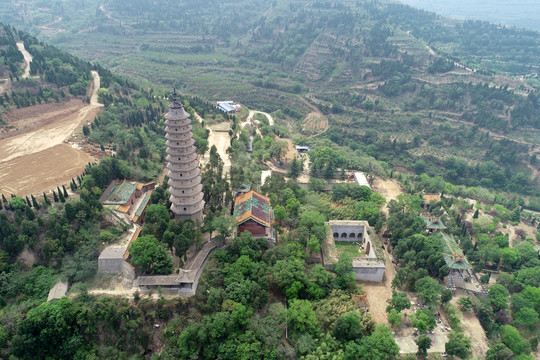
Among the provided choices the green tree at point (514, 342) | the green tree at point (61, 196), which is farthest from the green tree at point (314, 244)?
the green tree at point (61, 196)

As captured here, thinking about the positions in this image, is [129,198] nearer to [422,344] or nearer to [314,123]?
[422,344]

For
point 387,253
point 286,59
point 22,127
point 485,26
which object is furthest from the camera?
point 485,26

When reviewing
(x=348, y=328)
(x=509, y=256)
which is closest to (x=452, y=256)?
(x=509, y=256)

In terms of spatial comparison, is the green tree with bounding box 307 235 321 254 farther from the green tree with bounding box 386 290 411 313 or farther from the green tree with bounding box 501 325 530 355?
the green tree with bounding box 501 325 530 355

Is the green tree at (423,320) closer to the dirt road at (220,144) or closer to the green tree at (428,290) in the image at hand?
the green tree at (428,290)

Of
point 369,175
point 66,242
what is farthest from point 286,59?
point 66,242

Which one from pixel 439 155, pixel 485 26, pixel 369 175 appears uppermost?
pixel 485 26

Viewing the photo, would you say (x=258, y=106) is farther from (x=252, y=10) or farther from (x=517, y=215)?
(x=252, y=10)
